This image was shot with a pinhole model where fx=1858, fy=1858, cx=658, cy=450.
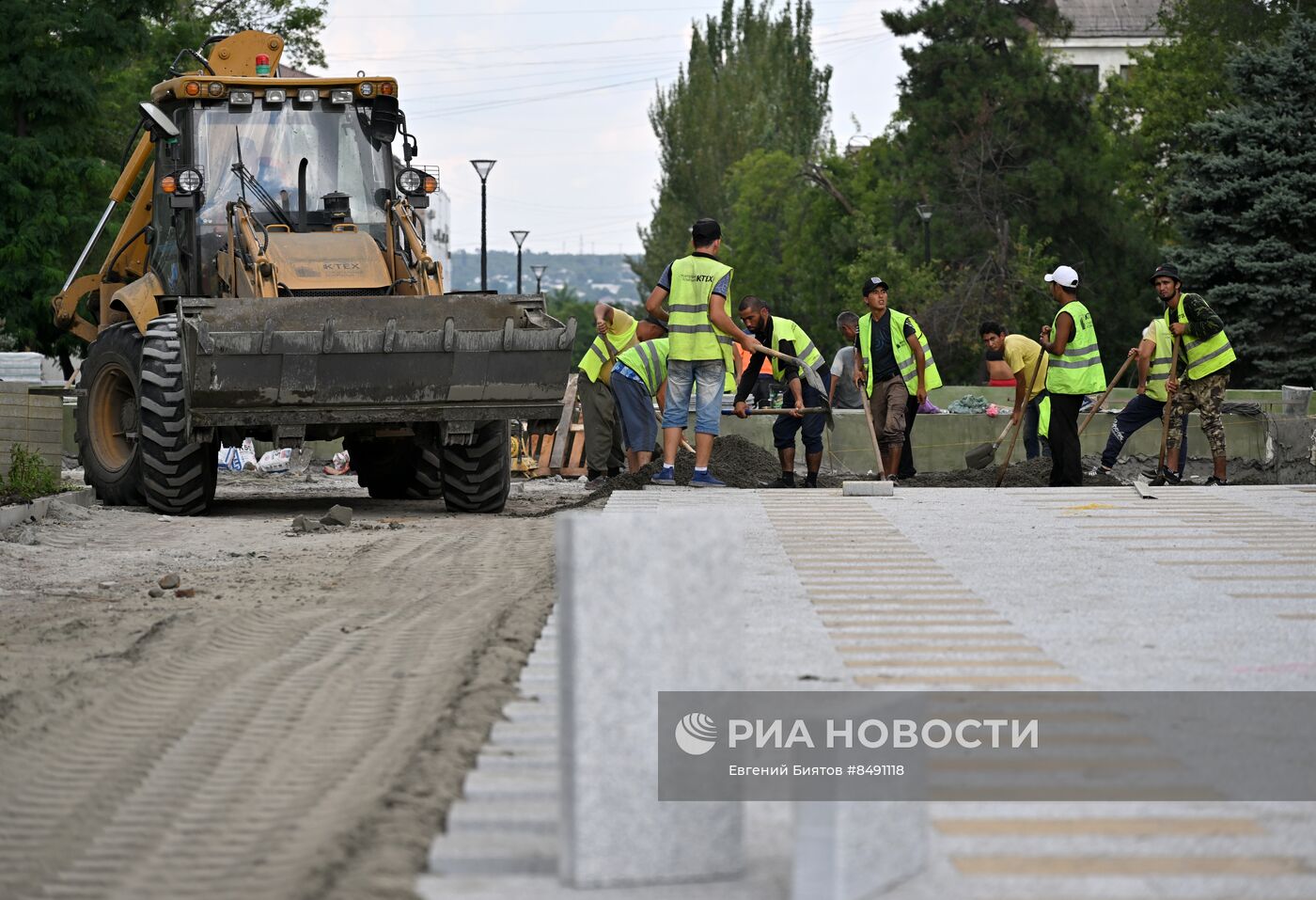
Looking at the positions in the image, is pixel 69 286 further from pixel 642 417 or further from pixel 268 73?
pixel 642 417

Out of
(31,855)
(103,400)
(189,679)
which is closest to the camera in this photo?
(31,855)

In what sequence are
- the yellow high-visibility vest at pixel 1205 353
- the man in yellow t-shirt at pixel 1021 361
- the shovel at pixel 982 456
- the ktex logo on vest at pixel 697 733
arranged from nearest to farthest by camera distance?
the ktex logo on vest at pixel 697 733 < the yellow high-visibility vest at pixel 1205 353 < the man in yellow t-shirt at pixel 1021 361 < the shovel at pixel 982 456

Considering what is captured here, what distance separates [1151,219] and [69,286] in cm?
3467

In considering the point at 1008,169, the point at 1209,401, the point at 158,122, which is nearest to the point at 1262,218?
the point at 1008,169

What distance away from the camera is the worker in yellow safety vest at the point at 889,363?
15.5 meters

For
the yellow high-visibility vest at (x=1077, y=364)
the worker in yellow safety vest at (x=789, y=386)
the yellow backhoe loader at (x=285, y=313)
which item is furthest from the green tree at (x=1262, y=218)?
the yellow backhoe loader at (x=285, y=313)

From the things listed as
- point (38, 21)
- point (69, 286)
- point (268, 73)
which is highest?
point (38, 21)

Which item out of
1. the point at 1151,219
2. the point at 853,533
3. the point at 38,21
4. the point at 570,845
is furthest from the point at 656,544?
the point at 1151,219

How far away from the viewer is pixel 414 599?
8.62m

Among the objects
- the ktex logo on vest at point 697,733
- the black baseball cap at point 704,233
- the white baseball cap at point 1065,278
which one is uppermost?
the black baseball cap at point 704,233

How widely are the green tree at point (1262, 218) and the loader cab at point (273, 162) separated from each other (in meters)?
19.0

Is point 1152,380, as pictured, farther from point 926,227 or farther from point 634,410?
point 926,227

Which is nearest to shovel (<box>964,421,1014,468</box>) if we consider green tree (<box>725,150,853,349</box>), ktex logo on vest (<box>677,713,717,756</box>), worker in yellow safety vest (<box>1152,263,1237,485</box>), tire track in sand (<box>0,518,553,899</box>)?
worker in yellow safety vest (<box>1152,263,1237,485</box>)

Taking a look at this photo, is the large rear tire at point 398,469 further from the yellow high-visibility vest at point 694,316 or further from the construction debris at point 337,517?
the yellow high-visibility vest at point 694,316
